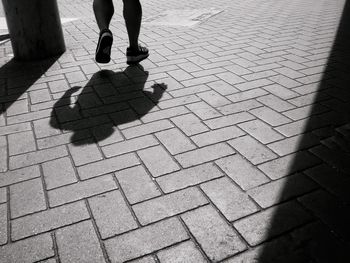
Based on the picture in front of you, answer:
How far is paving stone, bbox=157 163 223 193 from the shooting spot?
2.21 meters

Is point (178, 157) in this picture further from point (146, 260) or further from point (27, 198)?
point (27, 198)

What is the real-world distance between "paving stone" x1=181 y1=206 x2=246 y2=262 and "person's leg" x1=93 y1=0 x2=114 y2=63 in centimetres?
240

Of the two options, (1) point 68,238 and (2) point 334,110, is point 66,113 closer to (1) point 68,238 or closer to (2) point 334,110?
(1) point 68,238

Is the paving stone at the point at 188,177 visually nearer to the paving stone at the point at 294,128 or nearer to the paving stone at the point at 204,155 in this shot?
the paving stone at the point at 204,155

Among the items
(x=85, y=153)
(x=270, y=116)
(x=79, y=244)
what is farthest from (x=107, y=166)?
(x=270, y=116)

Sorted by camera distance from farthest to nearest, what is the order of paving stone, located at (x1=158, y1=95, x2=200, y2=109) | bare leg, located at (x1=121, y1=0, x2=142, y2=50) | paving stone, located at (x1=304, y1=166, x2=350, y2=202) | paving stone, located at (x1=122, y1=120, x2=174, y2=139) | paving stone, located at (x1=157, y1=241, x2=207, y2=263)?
bare leg, located at (x1=121, y1=0, x2=142, y2=50)
paving stone, located at (x1=158, y1=95, x2=200, y2=109)
paving stone, located at (x1=122, y1=120, x2=174, y2=139)
paving stone, located at (x1=304, y1=166, x2=350, y2=202)
paving stone, located at (x1=157, y1=241, x2=207, y2=263)

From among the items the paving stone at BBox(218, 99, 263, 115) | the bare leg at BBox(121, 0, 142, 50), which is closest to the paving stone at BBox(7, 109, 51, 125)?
the bare leg at BBox(121, 0, 142, 50)

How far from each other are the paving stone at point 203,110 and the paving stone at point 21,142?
4.66 feet

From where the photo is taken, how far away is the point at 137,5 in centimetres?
402

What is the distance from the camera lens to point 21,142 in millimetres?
2723

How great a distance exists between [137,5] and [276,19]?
3.46 meters

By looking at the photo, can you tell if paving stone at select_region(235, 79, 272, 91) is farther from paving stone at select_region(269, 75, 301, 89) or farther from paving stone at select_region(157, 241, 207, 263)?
paving stone at select_region(157, 241, 207, 263)

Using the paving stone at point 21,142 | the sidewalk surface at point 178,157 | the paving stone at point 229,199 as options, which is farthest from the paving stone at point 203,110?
the paving stone at point 21,142

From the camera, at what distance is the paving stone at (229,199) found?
1982 millimetres
